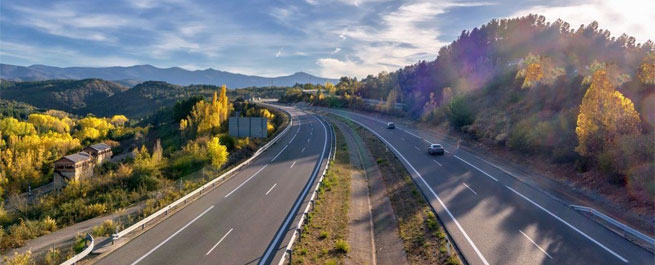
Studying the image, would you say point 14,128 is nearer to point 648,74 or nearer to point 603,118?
point 603,118

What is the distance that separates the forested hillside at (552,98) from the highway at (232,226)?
1769 centimetres

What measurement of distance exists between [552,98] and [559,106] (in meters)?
2.43

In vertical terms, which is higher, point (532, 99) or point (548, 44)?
point (548, 44)

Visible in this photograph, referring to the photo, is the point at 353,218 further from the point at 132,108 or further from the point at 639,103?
the point at 132,108

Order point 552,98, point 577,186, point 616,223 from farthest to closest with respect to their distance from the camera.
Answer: point 552,98 → point 577,186 → point 616,223

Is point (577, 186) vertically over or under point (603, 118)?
under

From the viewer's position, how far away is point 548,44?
281 feet

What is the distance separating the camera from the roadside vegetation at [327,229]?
12023mm

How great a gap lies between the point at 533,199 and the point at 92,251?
20.6 metres

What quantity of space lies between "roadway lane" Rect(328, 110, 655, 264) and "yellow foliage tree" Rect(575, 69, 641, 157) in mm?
4847

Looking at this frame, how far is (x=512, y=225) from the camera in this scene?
1514 cm

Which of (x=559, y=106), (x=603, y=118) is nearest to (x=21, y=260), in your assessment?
(x=603, y=118)

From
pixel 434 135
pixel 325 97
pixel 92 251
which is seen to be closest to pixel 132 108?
pixel 325 97

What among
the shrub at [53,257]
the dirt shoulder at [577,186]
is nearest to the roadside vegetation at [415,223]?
the dirt shoulder at [577,186]
